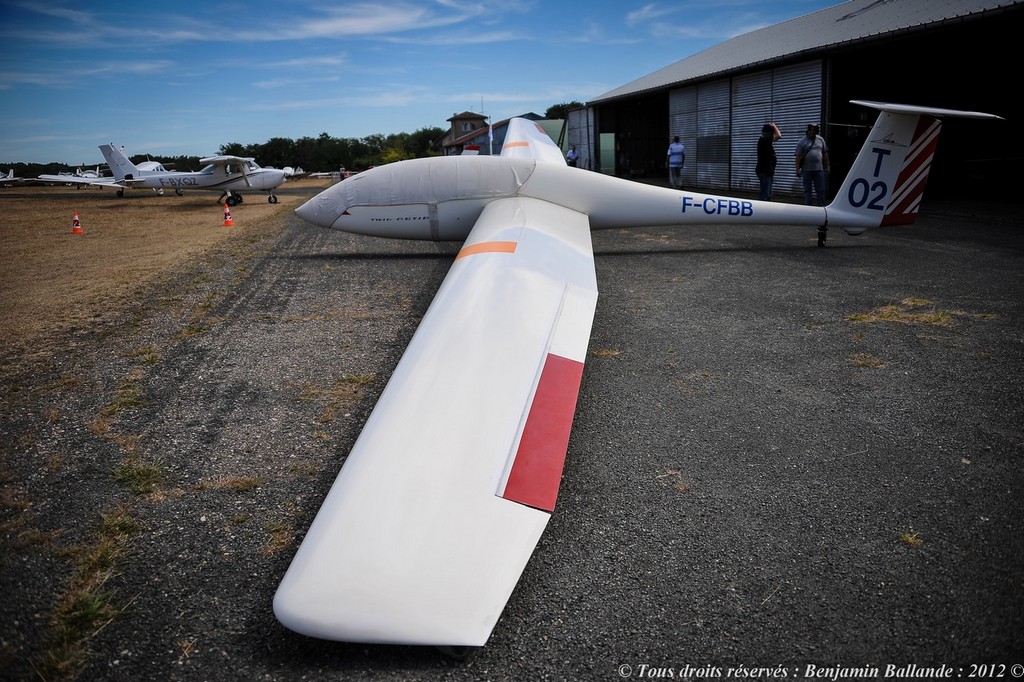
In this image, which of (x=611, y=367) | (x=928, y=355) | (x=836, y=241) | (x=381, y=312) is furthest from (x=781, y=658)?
(x=836, y=241)

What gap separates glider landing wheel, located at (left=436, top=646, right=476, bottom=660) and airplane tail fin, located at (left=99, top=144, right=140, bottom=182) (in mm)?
35864

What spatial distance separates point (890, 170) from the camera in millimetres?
9094

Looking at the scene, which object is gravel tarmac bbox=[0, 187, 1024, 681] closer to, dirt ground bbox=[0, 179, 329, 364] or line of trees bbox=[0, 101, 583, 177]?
dirt ground bbox=[0, 179, 329, 364]

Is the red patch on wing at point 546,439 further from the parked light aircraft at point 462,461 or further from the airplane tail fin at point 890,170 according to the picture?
the airplane tail fin at point 890,170

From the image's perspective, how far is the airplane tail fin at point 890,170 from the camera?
341 inches

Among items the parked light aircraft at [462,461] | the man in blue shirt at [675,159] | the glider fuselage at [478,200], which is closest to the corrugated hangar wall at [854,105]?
the man in blue shirt at [675,159]

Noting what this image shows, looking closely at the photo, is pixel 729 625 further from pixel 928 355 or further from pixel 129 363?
pixel 129 363

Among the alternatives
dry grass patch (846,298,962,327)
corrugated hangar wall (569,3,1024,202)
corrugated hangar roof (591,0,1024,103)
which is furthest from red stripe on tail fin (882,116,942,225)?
corrugated hangar wall (569,3,1024,202)

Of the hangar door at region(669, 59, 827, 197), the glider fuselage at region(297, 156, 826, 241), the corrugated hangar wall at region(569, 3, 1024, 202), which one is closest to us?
the glider fuselage at region(297, 156, 826, 241)

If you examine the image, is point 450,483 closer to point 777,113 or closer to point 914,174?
point 914,174

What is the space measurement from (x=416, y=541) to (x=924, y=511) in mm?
2571

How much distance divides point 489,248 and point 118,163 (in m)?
33.8

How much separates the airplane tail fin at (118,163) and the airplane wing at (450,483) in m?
34.2

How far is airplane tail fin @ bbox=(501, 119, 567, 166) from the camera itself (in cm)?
1281
